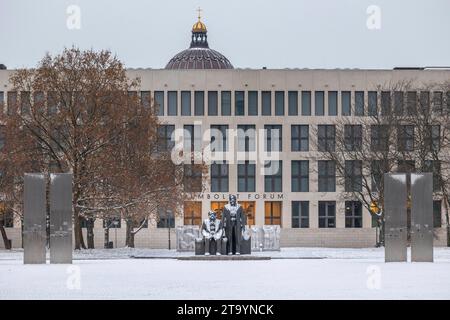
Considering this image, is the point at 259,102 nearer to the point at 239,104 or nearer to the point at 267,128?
the point at 239,104

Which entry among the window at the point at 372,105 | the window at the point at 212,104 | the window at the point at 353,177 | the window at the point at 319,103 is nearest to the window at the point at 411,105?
the window at the point at 372,105

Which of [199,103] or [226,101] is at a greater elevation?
[226,101]

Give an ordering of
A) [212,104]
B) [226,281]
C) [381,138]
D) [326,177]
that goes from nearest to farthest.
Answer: [226,281]
[381,138]
[326,177]
[212,104]

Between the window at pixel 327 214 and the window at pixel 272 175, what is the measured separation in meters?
3.96

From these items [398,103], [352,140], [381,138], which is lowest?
[381,138]

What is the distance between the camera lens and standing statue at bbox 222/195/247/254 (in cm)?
5369

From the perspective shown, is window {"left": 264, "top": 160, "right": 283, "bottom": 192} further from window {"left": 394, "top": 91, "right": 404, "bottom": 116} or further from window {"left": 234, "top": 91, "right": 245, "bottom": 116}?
window {"left": 394, "top": 91, "right": 404, "bottom": 116}

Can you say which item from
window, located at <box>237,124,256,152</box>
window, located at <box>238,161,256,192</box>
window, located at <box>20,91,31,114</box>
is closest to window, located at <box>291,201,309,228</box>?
window, located at <box>238,161,256,192</box>

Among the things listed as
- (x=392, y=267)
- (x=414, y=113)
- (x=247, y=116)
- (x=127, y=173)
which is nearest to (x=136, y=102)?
(x=127, y=173)

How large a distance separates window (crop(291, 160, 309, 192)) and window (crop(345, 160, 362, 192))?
5.52 metres

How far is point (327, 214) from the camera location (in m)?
104

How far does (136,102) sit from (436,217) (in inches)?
1697

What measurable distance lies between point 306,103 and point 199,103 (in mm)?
9402

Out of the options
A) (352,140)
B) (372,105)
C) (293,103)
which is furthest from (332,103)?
(352,140)
